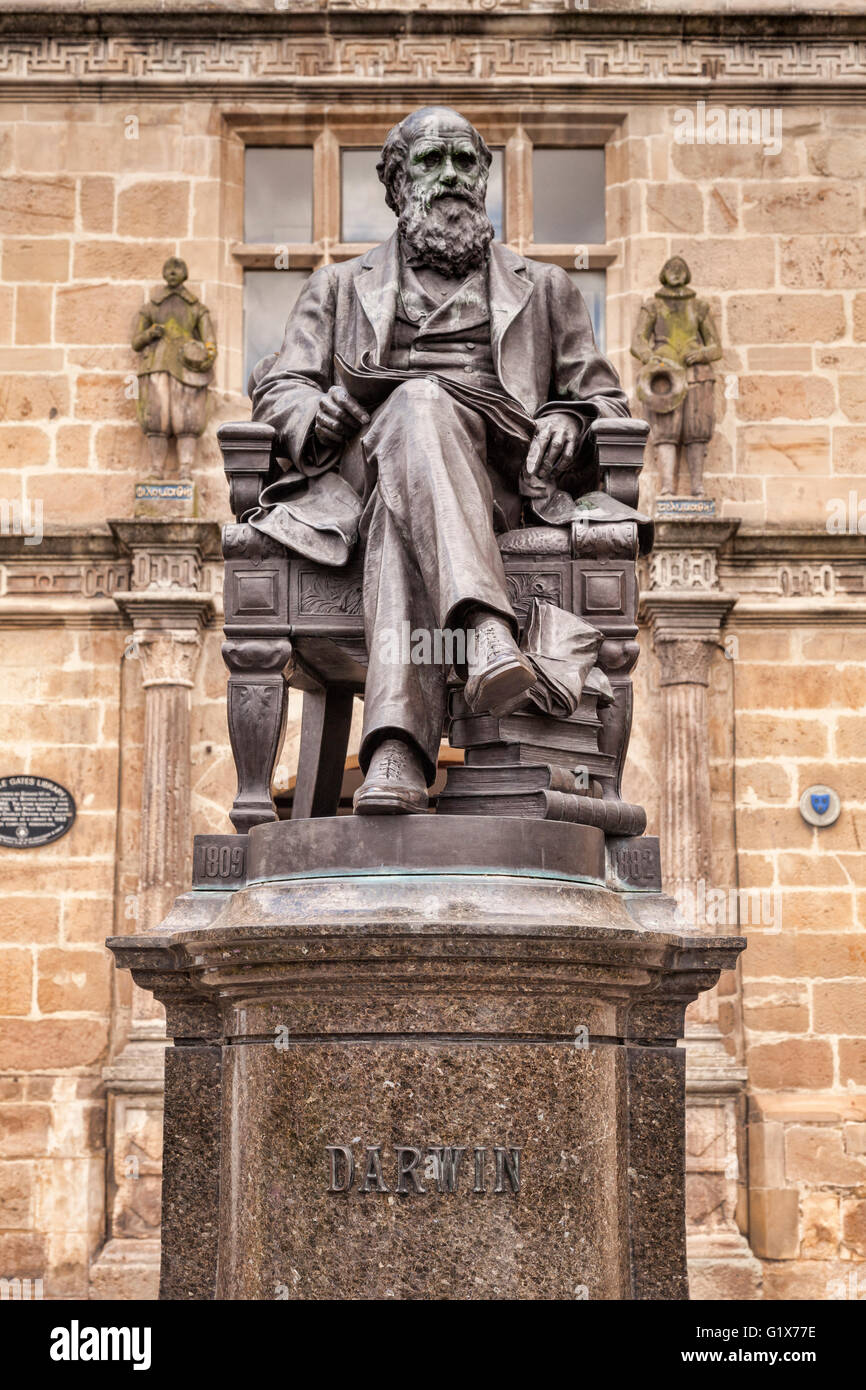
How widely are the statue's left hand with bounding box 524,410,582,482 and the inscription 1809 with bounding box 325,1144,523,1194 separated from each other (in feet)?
5.37

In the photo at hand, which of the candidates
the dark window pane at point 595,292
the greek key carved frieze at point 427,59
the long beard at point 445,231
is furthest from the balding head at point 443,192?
the greek key carved frieze at point 427,59

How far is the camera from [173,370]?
389 inches

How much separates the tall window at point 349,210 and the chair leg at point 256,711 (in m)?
6.71

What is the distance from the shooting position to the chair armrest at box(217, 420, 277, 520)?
4031mm

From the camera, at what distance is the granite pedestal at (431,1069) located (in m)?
3.09

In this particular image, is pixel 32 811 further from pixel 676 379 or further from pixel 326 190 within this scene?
pixel 676 379

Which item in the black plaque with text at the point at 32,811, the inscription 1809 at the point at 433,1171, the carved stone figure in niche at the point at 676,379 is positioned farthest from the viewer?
the carved stone figure in niche at the point at 676,379

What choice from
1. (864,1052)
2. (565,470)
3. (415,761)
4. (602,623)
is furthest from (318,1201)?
(864,1052)

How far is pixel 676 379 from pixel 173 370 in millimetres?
2896

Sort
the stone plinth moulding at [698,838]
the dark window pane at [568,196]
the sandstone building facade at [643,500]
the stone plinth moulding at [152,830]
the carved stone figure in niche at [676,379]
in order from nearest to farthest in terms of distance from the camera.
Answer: the stone plinth moulding at [698,838], the stone plinth moulding at [152,830], the sandstone building facade at [643,500], the carved stone figure in niche at [676,379], the dark window pane at [568,196]

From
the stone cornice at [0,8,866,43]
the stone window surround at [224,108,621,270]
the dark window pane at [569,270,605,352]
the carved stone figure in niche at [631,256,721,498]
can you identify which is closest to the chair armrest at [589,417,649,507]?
the carved stone figure in niche at [631,256,721,498]

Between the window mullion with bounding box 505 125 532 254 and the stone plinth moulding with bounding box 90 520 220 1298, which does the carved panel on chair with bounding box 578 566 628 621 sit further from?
the window mullion with bounding box 505 125 532 254

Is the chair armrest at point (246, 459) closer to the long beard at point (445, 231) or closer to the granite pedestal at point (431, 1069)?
the long beard at point (445, 231)

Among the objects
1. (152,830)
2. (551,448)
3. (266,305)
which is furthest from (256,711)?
(266,305)
